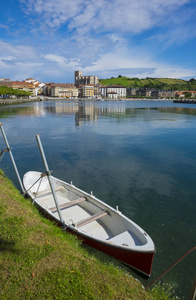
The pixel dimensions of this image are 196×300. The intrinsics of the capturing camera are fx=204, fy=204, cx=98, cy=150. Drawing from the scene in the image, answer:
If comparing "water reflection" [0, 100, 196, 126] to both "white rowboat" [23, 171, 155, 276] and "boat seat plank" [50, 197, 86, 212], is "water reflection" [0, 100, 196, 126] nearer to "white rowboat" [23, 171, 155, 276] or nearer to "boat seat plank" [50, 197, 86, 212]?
"white rowboat" [23, 171, 155, 276]

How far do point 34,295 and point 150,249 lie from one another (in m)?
4.00

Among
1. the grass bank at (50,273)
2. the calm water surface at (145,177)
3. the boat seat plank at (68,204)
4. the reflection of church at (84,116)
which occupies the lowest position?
the calm water surface at (145,177)

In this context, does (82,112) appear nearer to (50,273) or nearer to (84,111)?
(84,111)

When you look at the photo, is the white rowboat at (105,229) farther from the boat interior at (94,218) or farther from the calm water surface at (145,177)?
the calm water surface at (145,177)

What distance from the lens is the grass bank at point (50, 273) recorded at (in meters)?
5.36

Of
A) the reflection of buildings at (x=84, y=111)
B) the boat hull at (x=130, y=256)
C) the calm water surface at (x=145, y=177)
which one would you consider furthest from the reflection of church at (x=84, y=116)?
the boat hull at (x=130, y=256)

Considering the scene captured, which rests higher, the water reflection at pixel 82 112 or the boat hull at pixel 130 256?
the water reflection at pixel 82 112

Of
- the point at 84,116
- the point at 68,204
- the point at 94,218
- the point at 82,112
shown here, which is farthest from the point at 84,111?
the point at 94,218

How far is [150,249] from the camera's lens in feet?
23.6

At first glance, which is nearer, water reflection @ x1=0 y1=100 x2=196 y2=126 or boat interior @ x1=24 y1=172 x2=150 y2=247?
boat interior @ x1=24 y1=172 x2=150 y2=247

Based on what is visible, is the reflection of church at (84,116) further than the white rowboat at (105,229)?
Yes

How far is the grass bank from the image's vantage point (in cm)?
536

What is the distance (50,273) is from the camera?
19.3ft

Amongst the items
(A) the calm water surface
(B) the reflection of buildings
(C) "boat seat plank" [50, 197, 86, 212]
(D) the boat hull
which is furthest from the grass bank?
(B) the reflection of buildings
